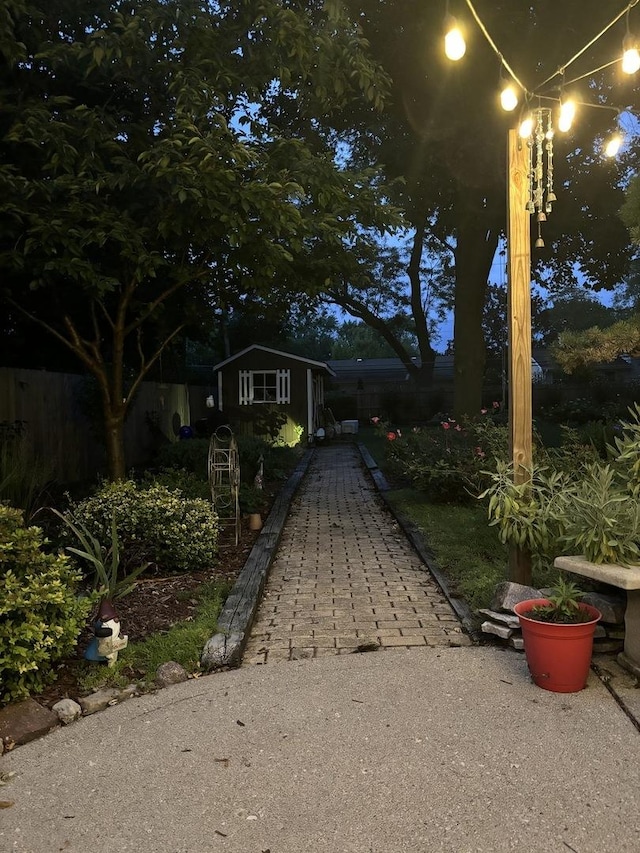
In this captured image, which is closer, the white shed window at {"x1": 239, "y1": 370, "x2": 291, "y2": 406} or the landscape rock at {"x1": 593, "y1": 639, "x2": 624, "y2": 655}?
the landscape rock at {"x1": 593, "y1": 639, "x2": 624, "y2": 655}

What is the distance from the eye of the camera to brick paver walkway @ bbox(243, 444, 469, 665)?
4102 millimetres

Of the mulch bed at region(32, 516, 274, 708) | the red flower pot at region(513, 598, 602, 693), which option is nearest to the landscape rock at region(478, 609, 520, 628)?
the red flower pot at region(513, 598, 602, 693)

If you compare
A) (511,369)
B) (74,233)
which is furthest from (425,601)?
(74,233)

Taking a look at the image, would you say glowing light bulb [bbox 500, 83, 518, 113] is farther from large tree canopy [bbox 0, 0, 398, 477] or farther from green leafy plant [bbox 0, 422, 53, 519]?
green leafy plant [bbox 0, 422, 53, 519]

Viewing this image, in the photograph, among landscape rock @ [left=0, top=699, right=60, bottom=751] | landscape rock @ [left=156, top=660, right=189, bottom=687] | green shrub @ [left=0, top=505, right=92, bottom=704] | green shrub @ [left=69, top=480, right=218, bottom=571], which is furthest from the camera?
green shrub @ [left=69, top=480, right=218, bottom=571]

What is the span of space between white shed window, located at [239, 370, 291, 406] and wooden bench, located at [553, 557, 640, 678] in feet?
52.0

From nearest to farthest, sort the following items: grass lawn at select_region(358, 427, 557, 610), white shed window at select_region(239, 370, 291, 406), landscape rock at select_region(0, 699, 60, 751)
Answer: landscape rock at select_region(0, 699, 60, 751), grass lawn at select_region(358, 427, 557, 610), white shed window at select_region(239, 370, 291, 406)

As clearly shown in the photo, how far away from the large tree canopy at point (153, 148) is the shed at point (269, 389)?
1193 cm

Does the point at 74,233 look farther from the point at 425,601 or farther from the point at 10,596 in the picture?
the point at 425,601

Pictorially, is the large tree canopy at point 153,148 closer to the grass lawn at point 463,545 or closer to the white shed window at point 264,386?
the grass lawn at point 463,545

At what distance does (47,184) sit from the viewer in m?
5.39

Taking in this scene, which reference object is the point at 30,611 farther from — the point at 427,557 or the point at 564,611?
the point at 427,557

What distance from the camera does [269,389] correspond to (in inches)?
766

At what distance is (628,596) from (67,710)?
117 inches
